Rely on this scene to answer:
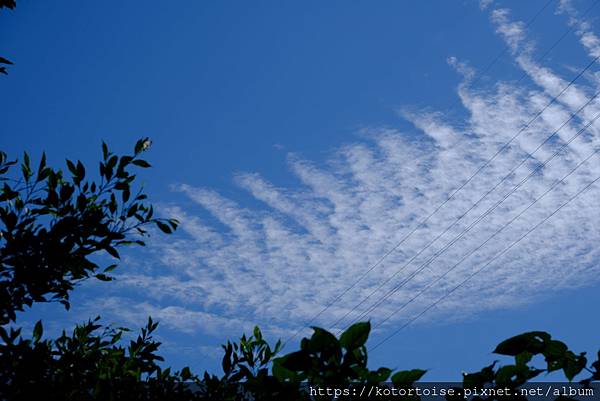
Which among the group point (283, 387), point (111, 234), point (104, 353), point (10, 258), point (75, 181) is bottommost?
point (283, 387)

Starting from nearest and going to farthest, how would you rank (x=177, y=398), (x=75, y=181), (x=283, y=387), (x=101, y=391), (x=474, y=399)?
(x=283, y=387) < (x=474, y=399) < (x=101, y=391) < (x=177, y=398) < (x=75, y=181)

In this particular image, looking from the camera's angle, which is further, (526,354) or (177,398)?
(177,398)

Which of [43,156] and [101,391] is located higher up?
[43,156]

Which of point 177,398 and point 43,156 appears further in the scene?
point 43,156

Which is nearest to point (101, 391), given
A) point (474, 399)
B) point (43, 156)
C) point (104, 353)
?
point (104, 353)

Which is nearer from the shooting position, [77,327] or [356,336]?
[356,336]

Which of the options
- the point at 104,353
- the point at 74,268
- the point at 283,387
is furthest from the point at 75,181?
the point at 283,387

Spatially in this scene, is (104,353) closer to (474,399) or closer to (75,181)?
(75,181)

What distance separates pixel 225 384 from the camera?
4.09 meters

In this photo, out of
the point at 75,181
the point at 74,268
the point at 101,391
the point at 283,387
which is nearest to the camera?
the point at 283,387

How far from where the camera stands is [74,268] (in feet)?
13.3

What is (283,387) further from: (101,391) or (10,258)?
(10,258)

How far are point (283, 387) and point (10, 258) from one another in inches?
119

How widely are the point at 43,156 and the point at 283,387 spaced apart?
11.5ft
